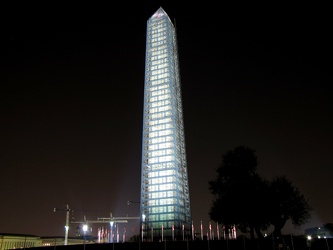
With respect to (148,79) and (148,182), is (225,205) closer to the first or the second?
(148,182)

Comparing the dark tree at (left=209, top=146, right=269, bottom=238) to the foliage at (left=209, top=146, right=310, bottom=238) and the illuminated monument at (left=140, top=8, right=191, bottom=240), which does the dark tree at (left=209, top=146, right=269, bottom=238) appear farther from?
the illuminated monument at (left=140, top=8, right=191, bottom=240)

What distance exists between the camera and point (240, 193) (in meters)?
60.5

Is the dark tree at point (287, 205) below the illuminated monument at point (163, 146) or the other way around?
below

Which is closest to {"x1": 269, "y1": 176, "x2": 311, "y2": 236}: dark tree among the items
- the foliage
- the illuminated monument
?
the foliage

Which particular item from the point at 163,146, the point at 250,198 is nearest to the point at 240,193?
the point at 250,198

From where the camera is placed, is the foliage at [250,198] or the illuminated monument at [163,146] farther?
the illuminated monument at [163,146]

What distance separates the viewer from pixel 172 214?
156750mm

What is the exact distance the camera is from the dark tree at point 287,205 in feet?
199

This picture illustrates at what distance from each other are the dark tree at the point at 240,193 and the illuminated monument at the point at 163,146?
86.7 meters

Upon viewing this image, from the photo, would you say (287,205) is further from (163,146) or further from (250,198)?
(163,146)

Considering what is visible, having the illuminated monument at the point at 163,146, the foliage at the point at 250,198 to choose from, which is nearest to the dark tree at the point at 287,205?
the foliage at the point at 250,198

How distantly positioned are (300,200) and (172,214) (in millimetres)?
101133

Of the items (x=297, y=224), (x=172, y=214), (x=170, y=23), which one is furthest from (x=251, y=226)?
(x=170, y=23)

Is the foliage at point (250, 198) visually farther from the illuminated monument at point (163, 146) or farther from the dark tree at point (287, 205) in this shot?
the illuminated monument at point (163, 146)
